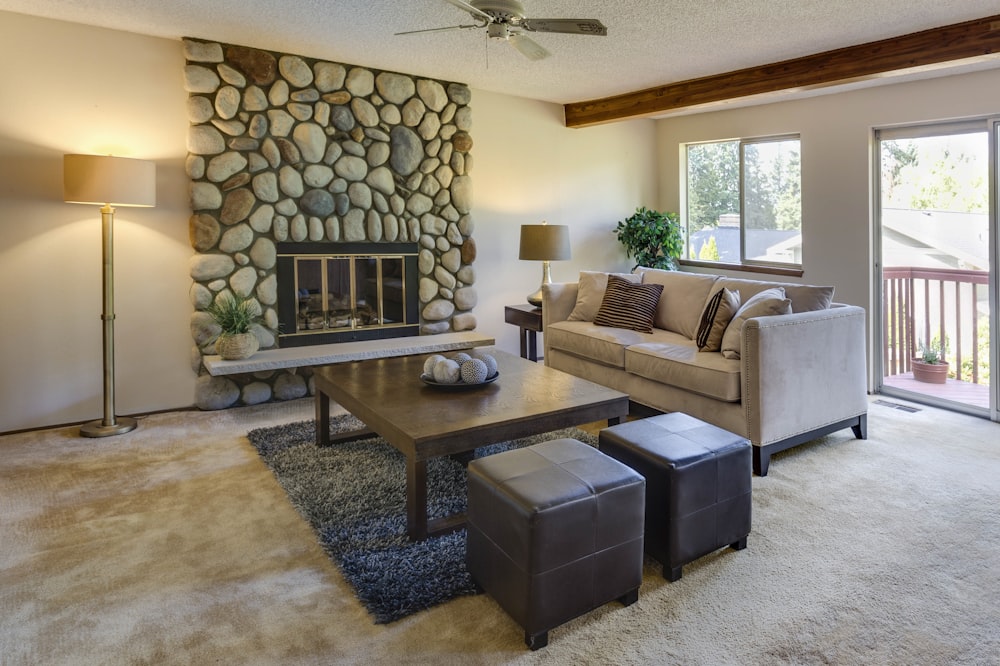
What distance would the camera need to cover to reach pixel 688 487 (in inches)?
87.7

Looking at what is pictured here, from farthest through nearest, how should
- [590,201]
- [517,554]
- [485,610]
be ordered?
[590,201] → [485,610] → [517,554]

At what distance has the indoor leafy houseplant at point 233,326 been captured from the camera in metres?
4.15

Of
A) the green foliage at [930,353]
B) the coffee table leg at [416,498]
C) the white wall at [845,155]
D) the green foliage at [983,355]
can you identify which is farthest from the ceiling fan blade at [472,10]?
the green foliage at [930,353]

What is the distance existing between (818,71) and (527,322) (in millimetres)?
2712

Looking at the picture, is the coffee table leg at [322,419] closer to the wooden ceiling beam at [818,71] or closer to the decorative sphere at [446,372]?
the decorative sphere at [446,372]

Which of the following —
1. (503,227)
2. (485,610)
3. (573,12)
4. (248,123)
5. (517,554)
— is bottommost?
(485,610)

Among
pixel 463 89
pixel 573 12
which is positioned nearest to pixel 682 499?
pixel 573 12

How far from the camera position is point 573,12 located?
3535 millimetres

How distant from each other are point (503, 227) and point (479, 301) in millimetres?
714

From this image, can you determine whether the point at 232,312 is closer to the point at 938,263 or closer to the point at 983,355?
the point at 938,263

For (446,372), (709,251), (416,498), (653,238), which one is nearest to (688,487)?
(416,498)

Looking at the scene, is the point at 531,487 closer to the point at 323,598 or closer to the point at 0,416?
the point at 323,598

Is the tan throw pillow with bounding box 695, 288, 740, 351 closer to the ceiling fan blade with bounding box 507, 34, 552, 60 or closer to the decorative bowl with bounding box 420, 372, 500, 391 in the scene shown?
the decorative bowl with bounding box 420, 372, 500, 391

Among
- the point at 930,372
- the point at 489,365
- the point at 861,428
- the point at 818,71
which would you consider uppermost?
the point at 818,71
